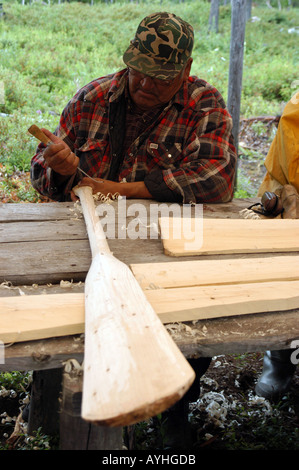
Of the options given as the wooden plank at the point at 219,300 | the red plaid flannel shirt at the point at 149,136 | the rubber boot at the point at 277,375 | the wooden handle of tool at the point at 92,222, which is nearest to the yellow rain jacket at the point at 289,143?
the red plaid flannel shirt at the point at 149,136

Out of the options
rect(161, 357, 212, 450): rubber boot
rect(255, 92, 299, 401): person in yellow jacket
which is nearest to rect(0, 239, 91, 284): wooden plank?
rect(161, 357, 212, 450): rubber boot

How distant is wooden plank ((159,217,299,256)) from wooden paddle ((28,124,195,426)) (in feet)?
1.45

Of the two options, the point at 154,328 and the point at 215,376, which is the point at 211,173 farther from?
the point at 154,328

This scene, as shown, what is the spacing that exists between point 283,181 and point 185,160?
61cm

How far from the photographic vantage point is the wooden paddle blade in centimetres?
94

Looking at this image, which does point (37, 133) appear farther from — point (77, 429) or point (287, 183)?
point (287, 183)

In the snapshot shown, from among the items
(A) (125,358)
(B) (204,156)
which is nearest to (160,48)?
(B) (204,156)

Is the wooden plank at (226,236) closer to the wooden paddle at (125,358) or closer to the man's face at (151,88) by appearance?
the wooden paddle at (125,358)

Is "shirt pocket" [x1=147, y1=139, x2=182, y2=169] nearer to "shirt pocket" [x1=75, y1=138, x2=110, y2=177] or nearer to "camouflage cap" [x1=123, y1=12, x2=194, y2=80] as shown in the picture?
"shirt pocket" [x1=75, y1=138, x2=110, y2=177]

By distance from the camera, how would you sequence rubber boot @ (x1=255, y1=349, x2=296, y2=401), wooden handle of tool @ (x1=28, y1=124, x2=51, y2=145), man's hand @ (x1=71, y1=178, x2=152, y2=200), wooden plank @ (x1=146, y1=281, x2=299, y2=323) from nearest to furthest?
wooden plank @ (x1=146, y1=281, x2=299, y2=323) < wooden handle of tool @ (x1=28, y1=124, x2=51, y2=145) < man's hand @ (x1=71, y1=178, x2=152, y2=200) < rubber boot @ (x1=255, y1=349, x2=296, y2=401)

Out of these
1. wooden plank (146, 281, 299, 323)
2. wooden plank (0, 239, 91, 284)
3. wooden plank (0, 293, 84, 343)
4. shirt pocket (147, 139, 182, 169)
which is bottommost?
wooden plank (0, 239, 91, 284)

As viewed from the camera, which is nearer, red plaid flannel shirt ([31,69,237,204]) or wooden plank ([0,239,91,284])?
wooden plank ([0,239,91,284])

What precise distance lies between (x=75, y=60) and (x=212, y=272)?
811cm

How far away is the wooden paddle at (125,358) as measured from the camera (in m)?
0.94
